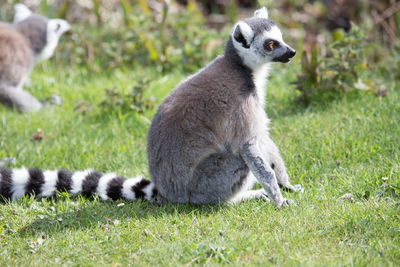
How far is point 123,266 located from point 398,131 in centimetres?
308

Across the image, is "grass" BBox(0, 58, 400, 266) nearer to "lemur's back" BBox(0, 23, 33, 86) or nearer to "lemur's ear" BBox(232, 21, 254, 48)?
"lemur's back" BBox(0, 23, 33, 86)

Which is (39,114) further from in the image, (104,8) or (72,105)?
(104,8)

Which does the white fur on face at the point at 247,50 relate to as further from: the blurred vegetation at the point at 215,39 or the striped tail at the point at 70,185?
the blurred vegetation at the point at 215,39

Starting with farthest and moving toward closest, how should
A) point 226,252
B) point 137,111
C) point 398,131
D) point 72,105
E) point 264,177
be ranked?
point 72,105, point 137,111, point 398,131, point 264,177, point 226,252

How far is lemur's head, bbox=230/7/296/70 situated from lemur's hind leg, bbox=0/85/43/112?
345 centimetres

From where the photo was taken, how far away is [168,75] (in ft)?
22.7

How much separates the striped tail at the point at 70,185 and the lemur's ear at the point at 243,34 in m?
1.45

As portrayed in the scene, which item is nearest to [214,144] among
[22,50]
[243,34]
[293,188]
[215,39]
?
[293,188]

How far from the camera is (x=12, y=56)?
6543mm

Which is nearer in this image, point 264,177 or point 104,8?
point 264,177

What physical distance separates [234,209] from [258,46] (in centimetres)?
136

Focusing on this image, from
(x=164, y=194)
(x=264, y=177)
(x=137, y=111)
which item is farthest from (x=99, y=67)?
(x=264, y=177)

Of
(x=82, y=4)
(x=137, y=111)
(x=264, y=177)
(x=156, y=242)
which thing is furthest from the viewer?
(x=82, y=4)

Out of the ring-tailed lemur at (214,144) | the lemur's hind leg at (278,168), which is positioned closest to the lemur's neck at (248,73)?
the ring-tailed lemur at (214,144)
